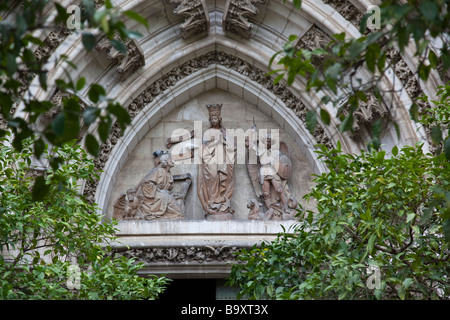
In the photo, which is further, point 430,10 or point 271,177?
point 271,177

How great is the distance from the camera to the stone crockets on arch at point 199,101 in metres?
12.5

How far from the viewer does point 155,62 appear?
13.4 metres

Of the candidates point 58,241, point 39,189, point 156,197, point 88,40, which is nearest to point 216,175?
point 156,197

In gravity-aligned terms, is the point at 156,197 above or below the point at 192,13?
below

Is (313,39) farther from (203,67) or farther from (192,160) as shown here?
(192,160)

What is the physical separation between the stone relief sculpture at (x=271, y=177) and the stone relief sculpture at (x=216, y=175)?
1.10ft

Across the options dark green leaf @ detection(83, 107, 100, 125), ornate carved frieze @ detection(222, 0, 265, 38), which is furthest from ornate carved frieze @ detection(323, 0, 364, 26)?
dark green leaf @ detection(83, 107, 100, 125)

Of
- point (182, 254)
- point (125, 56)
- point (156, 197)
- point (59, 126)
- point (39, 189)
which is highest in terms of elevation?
point (125, 56)

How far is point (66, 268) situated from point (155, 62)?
4.73 metres

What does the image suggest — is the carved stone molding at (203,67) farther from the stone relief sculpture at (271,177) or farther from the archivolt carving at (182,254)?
the archivolt carving at (182,254)

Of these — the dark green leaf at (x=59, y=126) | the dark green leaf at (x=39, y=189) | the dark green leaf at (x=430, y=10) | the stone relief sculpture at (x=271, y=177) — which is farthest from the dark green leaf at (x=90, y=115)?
the stone relief sculpture at (x=271, y=177)

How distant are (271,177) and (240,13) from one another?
2.53 meters

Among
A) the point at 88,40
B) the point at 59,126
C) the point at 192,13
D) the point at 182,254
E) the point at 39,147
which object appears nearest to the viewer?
the point at 59,126

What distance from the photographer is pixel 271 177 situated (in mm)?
13039
